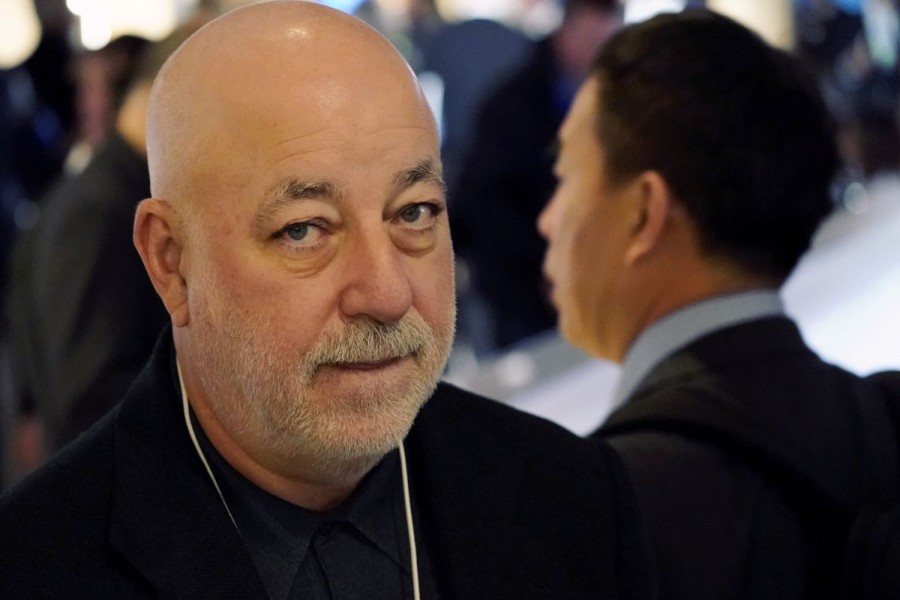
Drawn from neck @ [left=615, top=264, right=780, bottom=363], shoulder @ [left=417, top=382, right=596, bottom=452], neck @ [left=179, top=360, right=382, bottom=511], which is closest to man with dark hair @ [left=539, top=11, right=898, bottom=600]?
neck @ [left=615, top=264, right=780, bottom=363]

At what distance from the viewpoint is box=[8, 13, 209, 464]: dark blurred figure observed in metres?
2.79

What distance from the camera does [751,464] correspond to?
5.95 feet

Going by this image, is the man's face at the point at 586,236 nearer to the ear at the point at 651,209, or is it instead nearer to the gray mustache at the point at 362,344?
the ear at the point at 651,209

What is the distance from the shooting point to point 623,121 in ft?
6.73

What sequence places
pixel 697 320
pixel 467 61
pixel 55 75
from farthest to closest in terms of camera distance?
pixel 55 75 → pixel 467 61 → pixel 697 320

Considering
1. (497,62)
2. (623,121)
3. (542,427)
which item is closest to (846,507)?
(542,427)

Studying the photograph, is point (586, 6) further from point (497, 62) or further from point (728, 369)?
point (728, 369)

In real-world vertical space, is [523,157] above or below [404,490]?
below

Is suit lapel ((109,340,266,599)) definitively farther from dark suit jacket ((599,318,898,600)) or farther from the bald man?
dark suit jacket ((599,318,898,600))

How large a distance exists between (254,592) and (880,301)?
10.2ft

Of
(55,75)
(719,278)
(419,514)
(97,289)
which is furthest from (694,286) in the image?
(55,75)

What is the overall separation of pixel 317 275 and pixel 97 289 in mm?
1563

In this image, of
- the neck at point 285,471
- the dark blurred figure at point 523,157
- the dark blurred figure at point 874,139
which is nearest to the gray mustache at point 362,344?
the neck at point 285,471

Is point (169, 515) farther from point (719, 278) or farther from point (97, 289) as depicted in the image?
point (97, 289)
